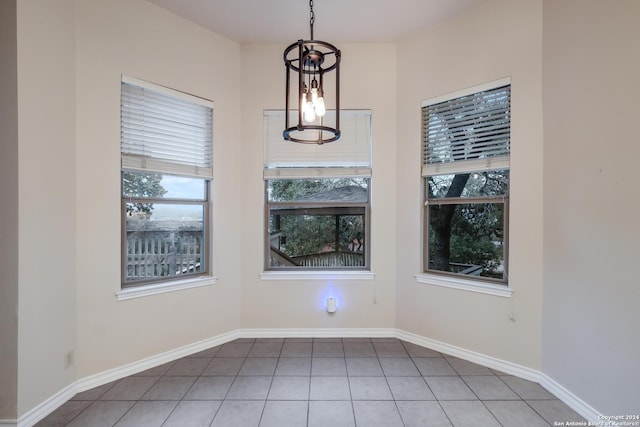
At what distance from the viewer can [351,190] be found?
3344 mm

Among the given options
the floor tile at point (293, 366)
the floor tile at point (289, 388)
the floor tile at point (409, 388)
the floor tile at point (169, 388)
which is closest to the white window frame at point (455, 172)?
the floor tile at point (409, 388)

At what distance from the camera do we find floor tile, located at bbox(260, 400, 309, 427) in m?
1.93

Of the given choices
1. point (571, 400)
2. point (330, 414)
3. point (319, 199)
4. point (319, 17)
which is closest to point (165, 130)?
point (319, 199)

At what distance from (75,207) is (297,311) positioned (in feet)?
7.41

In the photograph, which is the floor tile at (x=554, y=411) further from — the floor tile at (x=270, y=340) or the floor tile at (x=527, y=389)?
the floor tile at (x=270, y=340)

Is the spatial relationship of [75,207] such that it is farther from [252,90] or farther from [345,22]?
[345,22]

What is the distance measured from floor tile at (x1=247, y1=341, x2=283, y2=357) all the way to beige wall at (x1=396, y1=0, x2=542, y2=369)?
1359mm

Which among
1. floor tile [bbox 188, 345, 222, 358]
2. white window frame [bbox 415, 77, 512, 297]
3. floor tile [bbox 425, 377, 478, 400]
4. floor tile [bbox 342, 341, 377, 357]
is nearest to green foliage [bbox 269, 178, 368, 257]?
white window frame [bbox 415, 77, 512, 297]

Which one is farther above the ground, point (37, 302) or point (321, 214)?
point (321, 214)

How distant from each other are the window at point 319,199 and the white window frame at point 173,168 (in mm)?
622

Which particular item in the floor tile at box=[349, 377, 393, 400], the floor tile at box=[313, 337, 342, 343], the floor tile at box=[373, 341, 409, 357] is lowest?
the floor tile at box=[313, 337, 342, 343]

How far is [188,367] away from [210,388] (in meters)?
0.45

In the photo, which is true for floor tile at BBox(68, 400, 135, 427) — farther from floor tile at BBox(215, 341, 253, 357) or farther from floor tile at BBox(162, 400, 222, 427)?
floor tile at BBox(215, 341, 253, 357)

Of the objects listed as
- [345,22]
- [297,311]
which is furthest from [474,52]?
[297,311]
